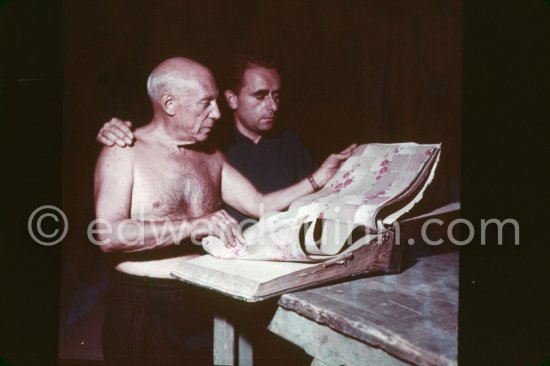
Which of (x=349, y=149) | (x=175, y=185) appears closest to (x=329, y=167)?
(x=349, y=149)

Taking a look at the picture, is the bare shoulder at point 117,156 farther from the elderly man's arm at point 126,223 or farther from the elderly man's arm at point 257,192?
the elderly man's arm at point 257,192

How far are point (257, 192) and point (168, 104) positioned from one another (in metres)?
0.23

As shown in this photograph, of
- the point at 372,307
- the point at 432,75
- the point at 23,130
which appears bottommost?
the point at 372,307

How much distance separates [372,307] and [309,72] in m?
0.47

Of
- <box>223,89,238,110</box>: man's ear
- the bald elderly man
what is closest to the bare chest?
the bald elderly man

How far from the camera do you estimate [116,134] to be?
852mm

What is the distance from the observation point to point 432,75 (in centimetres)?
91

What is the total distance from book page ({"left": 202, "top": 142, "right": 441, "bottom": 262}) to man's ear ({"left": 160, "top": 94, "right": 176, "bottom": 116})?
24 centimetres

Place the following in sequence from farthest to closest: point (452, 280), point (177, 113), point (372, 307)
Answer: point (177, 113) → point (452, 280) → point (372, 307)

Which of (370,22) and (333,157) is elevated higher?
(370,22)

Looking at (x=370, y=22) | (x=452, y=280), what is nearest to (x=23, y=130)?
(x=370, y=22)

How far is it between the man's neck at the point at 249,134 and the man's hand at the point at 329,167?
0.13 metres

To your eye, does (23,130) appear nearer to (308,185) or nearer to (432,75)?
(308,185)

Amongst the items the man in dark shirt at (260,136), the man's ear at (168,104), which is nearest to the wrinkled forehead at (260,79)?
the man in dark shirt at (260,136)
